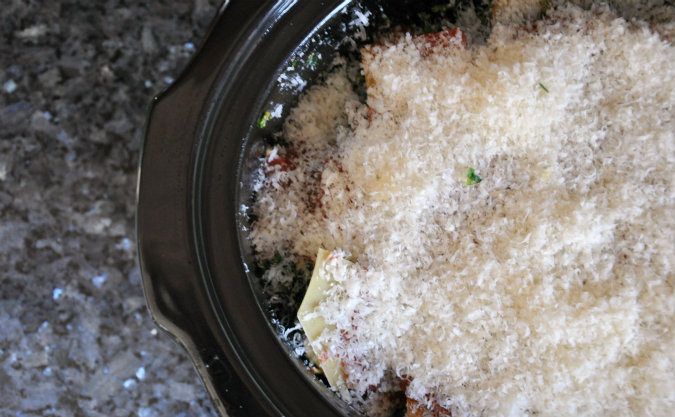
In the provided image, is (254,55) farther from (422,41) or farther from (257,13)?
(422,41)

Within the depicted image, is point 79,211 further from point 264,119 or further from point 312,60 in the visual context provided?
point 312,60

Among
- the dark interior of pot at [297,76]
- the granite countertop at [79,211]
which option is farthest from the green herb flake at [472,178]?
the granite countertop at [79,211]

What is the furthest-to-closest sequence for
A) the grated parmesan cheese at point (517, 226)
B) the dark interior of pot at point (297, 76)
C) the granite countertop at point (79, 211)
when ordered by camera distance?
the granite countertop at point (79, 211) < the dark interior of pot at point (297, 76) < the grated parmesan cheese at point (517, 226)

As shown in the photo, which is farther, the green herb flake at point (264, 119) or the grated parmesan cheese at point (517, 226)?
the green herb flake at point (264, 119)

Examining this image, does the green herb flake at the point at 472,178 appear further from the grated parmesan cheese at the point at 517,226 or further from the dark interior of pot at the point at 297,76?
the dark interior of pot at the point at 297,76

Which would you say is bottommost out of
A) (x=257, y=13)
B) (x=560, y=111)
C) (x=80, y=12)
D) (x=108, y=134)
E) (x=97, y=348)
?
(x=97, y=348)

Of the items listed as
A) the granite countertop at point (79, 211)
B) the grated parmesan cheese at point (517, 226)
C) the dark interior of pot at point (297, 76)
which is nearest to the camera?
the grated parmesan cheese at point (517, 226)

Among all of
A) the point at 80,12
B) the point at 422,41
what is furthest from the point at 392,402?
the point at 80,12

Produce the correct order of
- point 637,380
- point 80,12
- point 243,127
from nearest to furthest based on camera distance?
point 637,380 < point 243,127 < point 80,12
